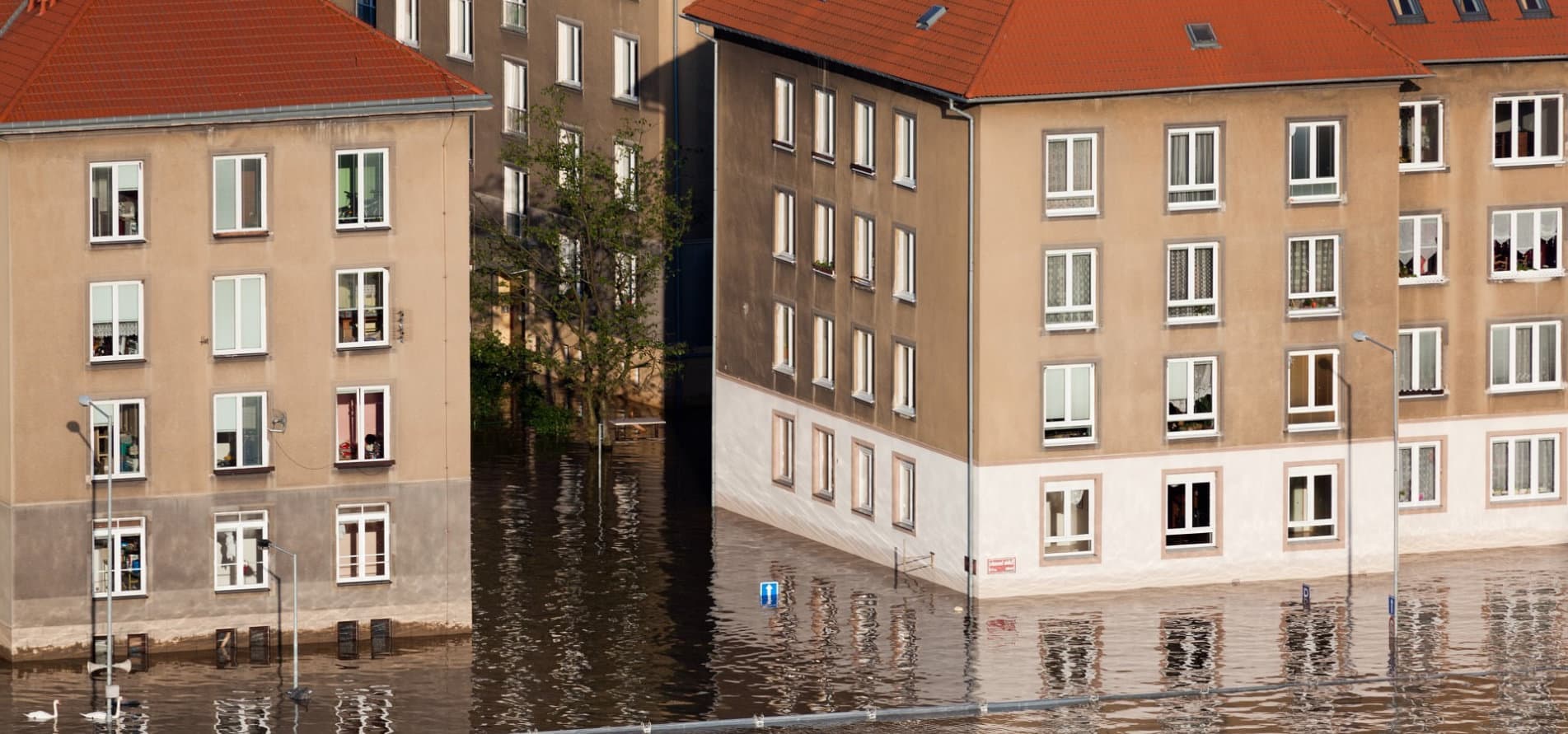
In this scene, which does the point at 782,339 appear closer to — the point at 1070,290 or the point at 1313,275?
the point at 1070,290

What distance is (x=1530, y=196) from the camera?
109938 millimetres

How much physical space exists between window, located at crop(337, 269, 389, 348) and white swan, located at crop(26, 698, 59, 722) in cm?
1223

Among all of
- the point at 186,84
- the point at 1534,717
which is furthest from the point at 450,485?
the point at 1534,717

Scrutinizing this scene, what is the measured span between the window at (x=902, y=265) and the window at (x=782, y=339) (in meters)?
7.21

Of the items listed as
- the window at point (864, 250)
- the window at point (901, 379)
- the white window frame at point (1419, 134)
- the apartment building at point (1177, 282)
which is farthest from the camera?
the window at point (864, 250)

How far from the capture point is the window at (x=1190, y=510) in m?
105

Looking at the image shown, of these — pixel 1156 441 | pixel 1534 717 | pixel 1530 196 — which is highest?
pixel 1530 196

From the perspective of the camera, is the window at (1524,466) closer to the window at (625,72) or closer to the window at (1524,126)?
the window at (1524,126)

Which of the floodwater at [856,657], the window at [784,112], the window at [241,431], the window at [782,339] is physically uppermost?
the window at [784,112]

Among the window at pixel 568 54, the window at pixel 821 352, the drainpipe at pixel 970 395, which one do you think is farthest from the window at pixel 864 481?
the window at pixel 568 54

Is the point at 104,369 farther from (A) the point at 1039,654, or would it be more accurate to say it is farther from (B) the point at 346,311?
(A) the point at 1039,654

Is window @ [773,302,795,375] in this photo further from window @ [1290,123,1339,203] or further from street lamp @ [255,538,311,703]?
street lamp @ [255,538,311,703]

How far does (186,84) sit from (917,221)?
2121 cm

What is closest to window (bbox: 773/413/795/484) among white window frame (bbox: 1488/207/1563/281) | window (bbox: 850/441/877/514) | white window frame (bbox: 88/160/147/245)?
window (bbox: 850/441/877/514)
